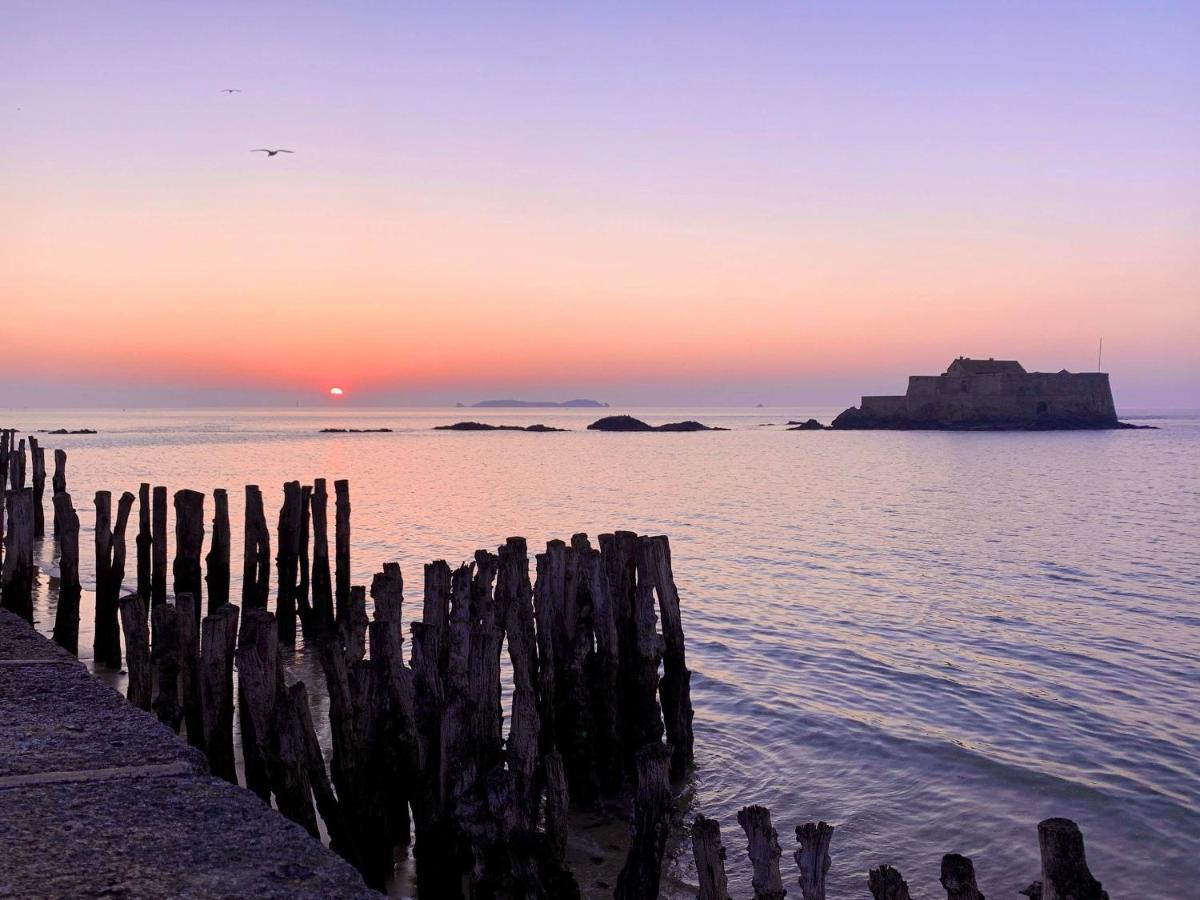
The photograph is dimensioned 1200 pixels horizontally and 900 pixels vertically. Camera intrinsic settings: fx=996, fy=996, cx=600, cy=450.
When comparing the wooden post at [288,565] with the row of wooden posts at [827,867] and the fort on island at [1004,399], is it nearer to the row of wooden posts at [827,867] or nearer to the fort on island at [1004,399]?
the row of wooden posts at [827,867]

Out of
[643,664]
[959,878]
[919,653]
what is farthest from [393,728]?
[919,653]

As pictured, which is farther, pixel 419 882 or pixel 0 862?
pixel 419 882

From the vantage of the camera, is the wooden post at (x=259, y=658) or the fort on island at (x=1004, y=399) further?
the fort on island at (x=1004, y=399)

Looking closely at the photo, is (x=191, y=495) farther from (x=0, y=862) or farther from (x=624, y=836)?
(x=0, y=862)

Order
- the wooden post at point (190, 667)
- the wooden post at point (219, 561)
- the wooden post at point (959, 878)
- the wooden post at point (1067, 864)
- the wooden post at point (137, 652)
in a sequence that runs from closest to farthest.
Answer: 1. the wooden post at point (1067, 864)
2. the wooden post at point (959, 878)
3. the wooden post at point (190, 667)
4. the wooden post at point (137, 652)
5. the wooden post at point (219, 561)

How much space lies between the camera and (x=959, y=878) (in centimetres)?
353

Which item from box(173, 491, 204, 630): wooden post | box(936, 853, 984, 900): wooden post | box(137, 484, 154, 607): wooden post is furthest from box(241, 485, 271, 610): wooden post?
box(936, 853, 984, 900): wooden post

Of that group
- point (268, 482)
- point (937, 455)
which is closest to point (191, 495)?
point (268, 482)

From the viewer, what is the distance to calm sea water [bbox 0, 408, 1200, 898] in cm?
754

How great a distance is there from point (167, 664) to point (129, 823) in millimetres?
2505

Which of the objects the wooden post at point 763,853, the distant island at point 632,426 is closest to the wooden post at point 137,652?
the wooden post at point 763,853

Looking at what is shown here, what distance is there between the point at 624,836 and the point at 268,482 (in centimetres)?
3920

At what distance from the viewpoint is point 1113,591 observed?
18.4 metres

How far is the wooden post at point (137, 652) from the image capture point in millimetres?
6957
